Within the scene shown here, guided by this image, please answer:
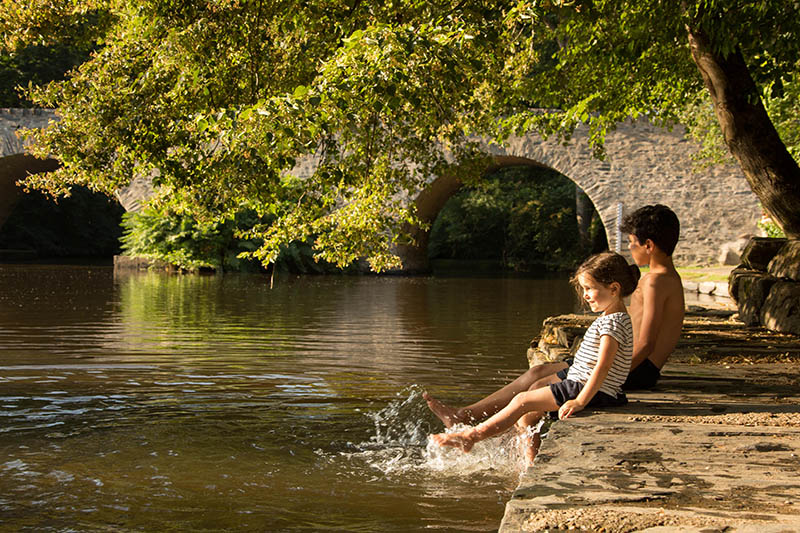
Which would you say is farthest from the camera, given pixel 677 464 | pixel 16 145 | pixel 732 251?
pixel 16 145

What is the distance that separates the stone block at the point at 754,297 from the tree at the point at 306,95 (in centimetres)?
58

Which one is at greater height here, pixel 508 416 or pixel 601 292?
pixel 601 292

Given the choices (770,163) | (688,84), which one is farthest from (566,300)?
(770,163)

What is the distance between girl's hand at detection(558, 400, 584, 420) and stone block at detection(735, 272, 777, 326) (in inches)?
185

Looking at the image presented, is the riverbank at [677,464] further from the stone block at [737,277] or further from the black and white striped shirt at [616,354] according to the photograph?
the stone block at [737,277]

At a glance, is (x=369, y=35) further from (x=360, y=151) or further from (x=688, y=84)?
(x=688, y=84)

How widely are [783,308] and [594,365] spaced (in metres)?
4.00

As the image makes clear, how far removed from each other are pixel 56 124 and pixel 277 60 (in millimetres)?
1768

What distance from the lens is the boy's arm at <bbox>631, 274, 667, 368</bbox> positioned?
410 centimetres

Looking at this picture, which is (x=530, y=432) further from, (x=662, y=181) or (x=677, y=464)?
(x=662, y=181)

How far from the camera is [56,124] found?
22.2ft

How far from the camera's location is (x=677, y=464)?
114 inches

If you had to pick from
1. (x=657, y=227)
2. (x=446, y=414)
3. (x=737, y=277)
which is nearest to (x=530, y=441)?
(x=446, y=414)

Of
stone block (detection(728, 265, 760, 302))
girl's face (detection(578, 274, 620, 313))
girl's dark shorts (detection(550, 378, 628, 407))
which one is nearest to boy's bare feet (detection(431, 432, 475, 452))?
girl's dark shorts (detection(550, 378, 628, 407))
